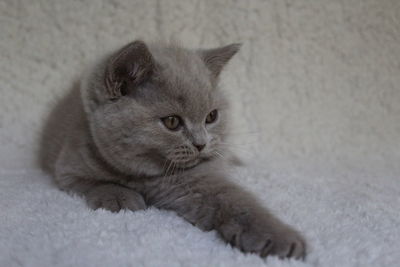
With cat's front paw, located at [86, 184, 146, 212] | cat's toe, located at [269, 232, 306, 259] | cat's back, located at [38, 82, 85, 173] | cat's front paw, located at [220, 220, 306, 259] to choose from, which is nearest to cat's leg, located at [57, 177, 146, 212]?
cat's front paw, located at [86, 184, 146, 212]

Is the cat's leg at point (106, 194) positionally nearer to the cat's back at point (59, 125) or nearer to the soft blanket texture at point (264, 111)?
the soft blanket texture at point (264, 111)

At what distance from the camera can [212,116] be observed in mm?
1291

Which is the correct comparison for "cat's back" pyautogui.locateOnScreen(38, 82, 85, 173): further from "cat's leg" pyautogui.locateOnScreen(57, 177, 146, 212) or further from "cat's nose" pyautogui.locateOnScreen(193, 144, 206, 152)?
"cat's nose" pyautogui.locateOnScreen(193, 144, 206, 152)

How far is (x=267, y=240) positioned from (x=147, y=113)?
45cm

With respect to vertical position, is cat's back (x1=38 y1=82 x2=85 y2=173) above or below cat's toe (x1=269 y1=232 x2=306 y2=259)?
below

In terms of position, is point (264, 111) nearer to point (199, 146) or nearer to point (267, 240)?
point (199, 146)

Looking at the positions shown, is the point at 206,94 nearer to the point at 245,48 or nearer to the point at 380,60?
the point at 245,48

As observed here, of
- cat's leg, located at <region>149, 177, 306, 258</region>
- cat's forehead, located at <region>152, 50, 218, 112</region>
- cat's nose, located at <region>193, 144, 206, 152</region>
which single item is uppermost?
cat's forehead, located at <region>152, 50, 218, 112</region>

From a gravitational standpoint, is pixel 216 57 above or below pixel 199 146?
above

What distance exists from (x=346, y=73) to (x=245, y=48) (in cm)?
47

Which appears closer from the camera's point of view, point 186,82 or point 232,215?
point 232,215

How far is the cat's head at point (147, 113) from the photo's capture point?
1143mm

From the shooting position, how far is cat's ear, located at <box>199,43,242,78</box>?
4.49ft

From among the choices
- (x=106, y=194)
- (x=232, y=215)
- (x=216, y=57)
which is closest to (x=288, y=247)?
(x=232, y=215)
